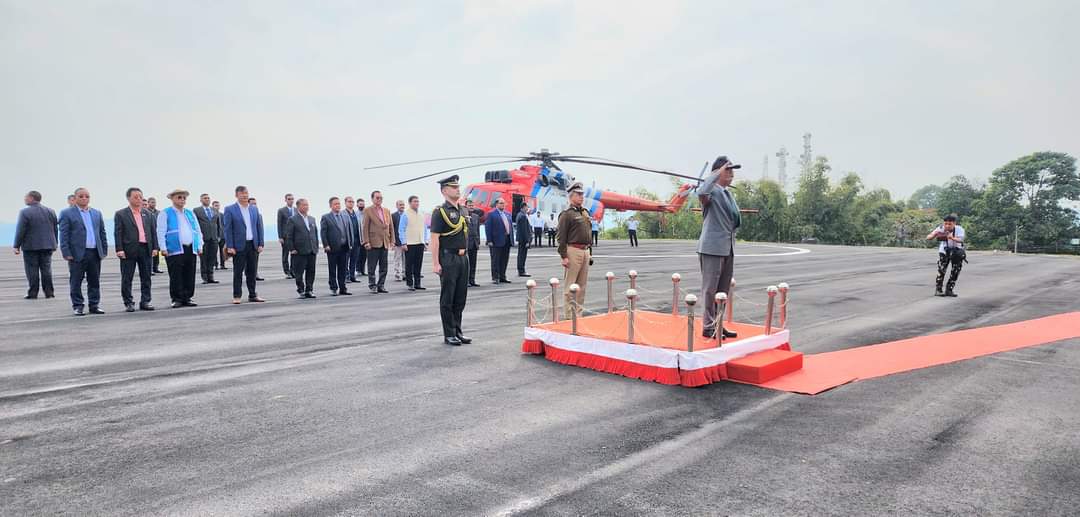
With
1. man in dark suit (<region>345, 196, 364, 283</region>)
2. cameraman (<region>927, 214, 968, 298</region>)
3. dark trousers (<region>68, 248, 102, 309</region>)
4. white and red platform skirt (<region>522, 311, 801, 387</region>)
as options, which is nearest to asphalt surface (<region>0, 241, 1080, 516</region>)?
white and red platform skirt (<region>522, 311, 801, 387</region>)

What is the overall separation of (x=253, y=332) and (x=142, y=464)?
469 cm

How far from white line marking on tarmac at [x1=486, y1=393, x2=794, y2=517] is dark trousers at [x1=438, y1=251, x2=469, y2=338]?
3.69 metres

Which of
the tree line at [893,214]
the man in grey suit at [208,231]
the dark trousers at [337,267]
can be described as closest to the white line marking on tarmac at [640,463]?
the dark trousers at [337,267]

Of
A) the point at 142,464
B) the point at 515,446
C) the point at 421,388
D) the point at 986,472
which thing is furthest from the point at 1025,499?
the point at 142,464

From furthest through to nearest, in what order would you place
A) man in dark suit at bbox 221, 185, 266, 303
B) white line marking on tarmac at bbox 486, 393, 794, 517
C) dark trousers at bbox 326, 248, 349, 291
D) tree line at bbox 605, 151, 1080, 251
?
tree line at bbox 605, 151, 1080, 251 → dark trousers at bbox 326, 248, 349, 291 → man in dark suit at bbox 221, 185, 266, 303 → white line marking on tarmac at bbox 486, 393, 794, 517

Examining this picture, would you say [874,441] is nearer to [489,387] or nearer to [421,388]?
[489,387]

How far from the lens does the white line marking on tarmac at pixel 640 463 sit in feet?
10.4

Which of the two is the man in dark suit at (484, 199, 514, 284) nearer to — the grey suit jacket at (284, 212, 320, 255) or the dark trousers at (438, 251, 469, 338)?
the grey suit jacket at (284, 212, 320, 255)

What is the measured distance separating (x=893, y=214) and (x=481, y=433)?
7425 cm

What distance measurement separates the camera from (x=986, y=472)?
3596 mm

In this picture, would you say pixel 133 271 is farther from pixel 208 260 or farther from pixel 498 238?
pixel 498 238

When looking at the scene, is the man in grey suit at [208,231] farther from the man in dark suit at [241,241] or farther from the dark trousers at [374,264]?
the dark trousers at [374,264]

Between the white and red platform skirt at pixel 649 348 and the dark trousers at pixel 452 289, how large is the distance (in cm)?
106

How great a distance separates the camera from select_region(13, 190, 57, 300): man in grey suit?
11.6 metres
